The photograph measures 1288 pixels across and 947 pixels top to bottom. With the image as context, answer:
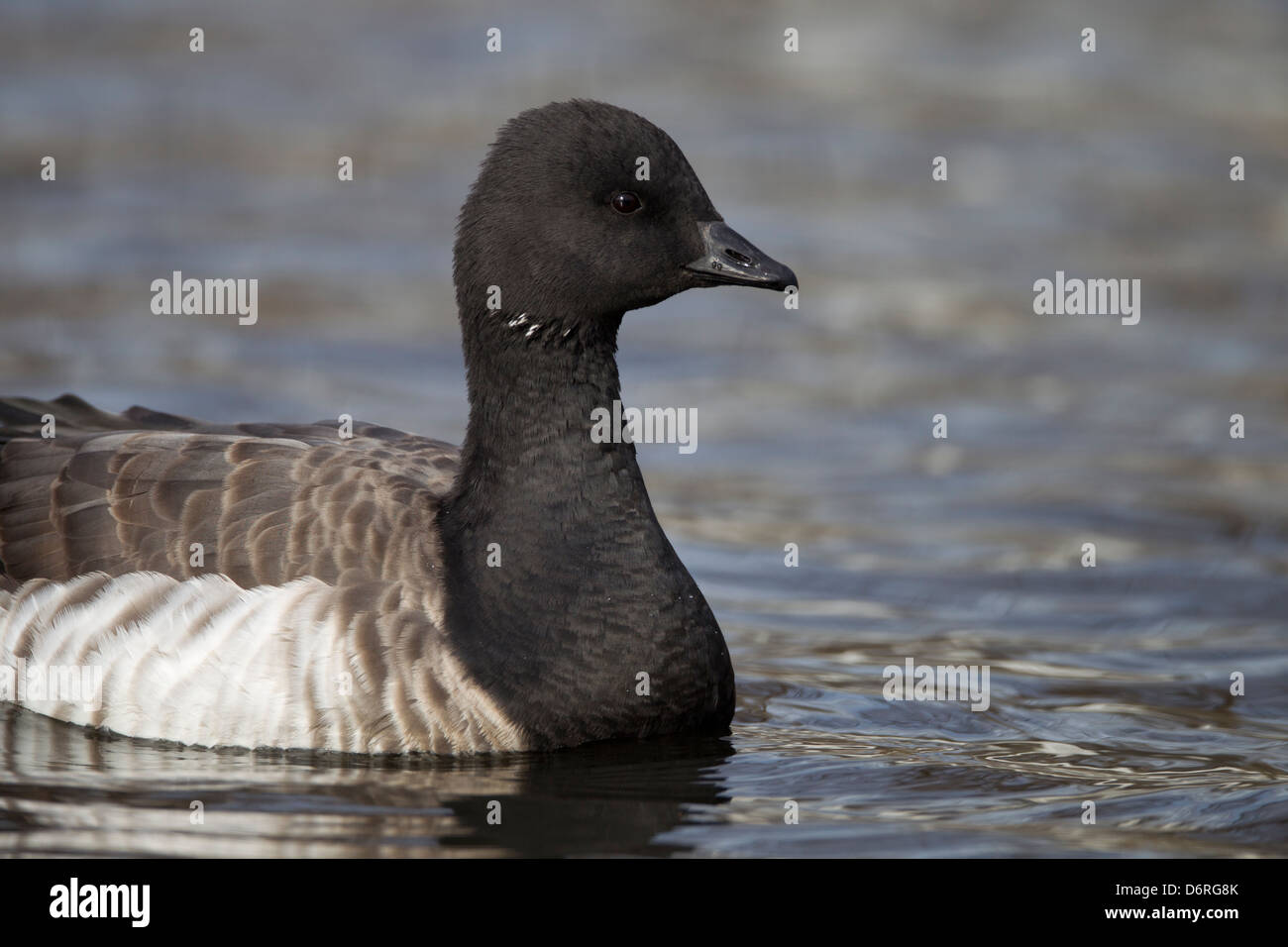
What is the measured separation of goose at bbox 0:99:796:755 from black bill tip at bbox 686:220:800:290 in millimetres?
11

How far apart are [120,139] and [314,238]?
390cm

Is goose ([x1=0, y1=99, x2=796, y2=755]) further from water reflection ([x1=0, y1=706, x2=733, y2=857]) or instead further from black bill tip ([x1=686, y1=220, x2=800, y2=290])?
water reflection ([x1=0, y1=706, x2=733, y2=857])

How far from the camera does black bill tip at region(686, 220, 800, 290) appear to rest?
9969mm

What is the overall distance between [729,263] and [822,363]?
813 centimetres

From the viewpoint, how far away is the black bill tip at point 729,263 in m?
9.97

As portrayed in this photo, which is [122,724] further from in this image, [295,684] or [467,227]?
[467,227]

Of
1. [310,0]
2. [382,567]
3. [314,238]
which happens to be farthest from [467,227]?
[310,0]

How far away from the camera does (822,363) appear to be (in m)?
18.1

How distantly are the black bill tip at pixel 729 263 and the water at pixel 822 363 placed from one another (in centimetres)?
237
